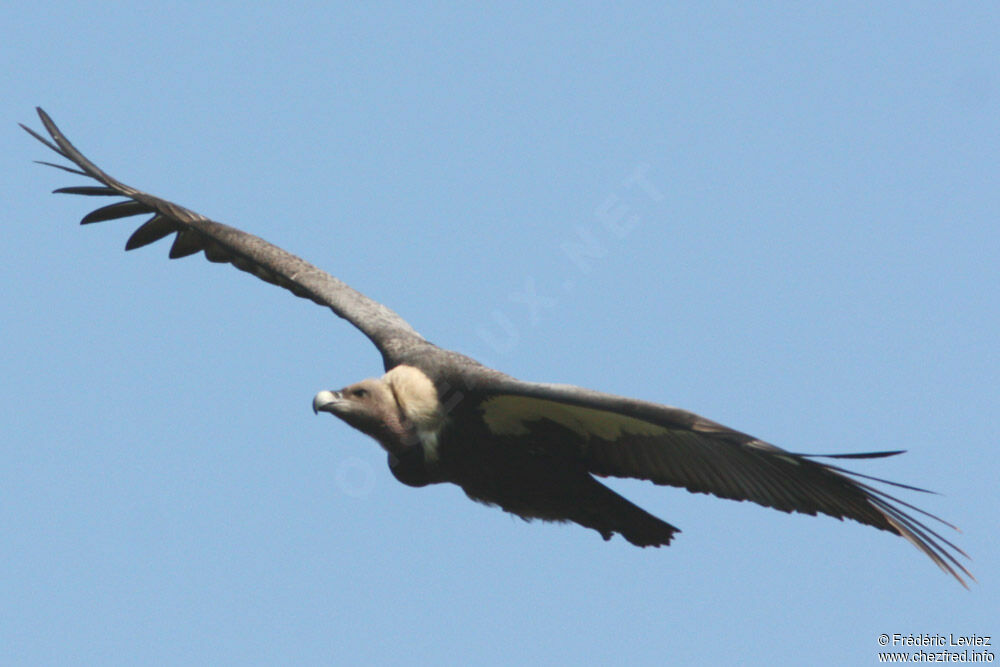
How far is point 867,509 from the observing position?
836 centimetres

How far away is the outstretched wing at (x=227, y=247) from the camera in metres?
12.0

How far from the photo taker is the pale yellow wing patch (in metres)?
9.18

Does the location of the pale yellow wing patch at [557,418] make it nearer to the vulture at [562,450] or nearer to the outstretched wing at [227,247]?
the vulture at [562,450]

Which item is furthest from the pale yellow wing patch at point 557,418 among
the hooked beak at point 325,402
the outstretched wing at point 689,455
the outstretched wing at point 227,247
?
the outstretched wing at point 227,247

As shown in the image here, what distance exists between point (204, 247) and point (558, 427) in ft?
16.6

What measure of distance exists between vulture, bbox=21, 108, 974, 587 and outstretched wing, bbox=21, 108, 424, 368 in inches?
6.5

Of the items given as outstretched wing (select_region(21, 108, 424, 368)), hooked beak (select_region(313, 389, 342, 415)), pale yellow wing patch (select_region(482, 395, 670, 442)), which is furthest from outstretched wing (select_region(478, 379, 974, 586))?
outstretched wing (select_region(21, 108, 424, 368))

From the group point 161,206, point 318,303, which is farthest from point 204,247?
point 318,303

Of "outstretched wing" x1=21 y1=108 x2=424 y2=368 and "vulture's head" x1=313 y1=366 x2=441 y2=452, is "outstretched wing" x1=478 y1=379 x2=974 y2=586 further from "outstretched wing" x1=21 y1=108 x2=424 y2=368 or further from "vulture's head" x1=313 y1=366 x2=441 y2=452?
"outstretched wing" x1=21 y1=108 x2=424 y2=368

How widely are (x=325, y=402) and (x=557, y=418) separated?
1904 millimetres

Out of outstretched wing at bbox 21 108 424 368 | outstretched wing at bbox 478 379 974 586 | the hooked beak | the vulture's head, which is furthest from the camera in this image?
outstretched wing at bbox 21 108 424 368

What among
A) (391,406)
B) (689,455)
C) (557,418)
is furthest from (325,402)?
(689,455)

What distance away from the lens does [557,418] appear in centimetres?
964

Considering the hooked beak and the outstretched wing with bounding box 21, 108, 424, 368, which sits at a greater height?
the outstretched wing with bounding box 21, 108, 424, 368
